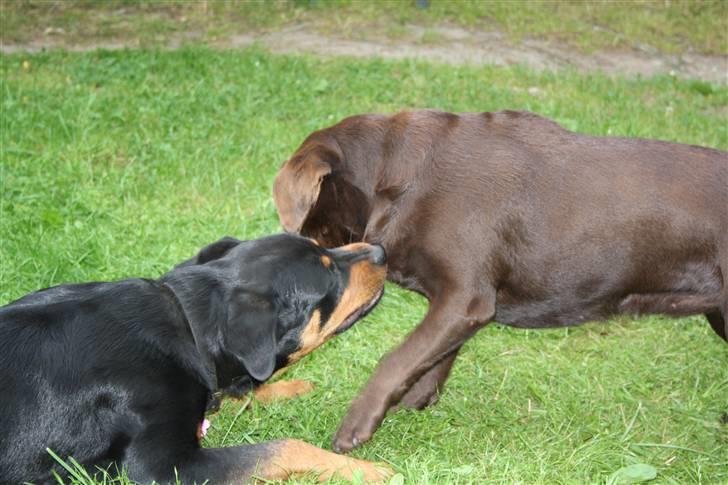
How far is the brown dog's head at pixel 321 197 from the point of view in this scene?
4215mm

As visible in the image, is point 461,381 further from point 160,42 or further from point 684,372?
point 160,42

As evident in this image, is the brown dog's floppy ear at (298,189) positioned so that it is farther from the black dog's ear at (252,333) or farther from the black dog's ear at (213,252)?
the black dog's ear at (252,333)

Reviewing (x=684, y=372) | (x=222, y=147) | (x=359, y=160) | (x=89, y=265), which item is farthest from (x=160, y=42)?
(x=684, y=372)

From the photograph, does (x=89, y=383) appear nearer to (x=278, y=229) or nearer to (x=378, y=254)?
(x=378, y=254)

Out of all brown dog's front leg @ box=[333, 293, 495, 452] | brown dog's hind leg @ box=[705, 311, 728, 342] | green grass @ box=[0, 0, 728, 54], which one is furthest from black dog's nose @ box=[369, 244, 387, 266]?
green grass @ box=[0, 0, 728, 54]

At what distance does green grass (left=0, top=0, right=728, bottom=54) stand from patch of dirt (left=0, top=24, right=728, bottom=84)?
0.14 meters

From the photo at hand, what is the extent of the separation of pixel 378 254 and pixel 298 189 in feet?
→ 1.50

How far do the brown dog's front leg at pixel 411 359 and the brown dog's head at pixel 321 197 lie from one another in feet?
2.05

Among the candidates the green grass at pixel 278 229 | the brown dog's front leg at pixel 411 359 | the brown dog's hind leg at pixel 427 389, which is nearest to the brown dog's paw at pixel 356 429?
the brown dog's front leg at pixel 411 359

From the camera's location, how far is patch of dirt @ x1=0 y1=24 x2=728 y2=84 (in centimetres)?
995

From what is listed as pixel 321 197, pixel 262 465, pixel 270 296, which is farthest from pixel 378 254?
pixel 262 465

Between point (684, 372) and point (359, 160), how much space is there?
212 centimetres

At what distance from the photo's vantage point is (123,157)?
270 inches

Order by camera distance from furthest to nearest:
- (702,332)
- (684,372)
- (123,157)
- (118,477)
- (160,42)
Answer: (160,42) < (123,157) < (702,332) < (684,372) < (118,477)
